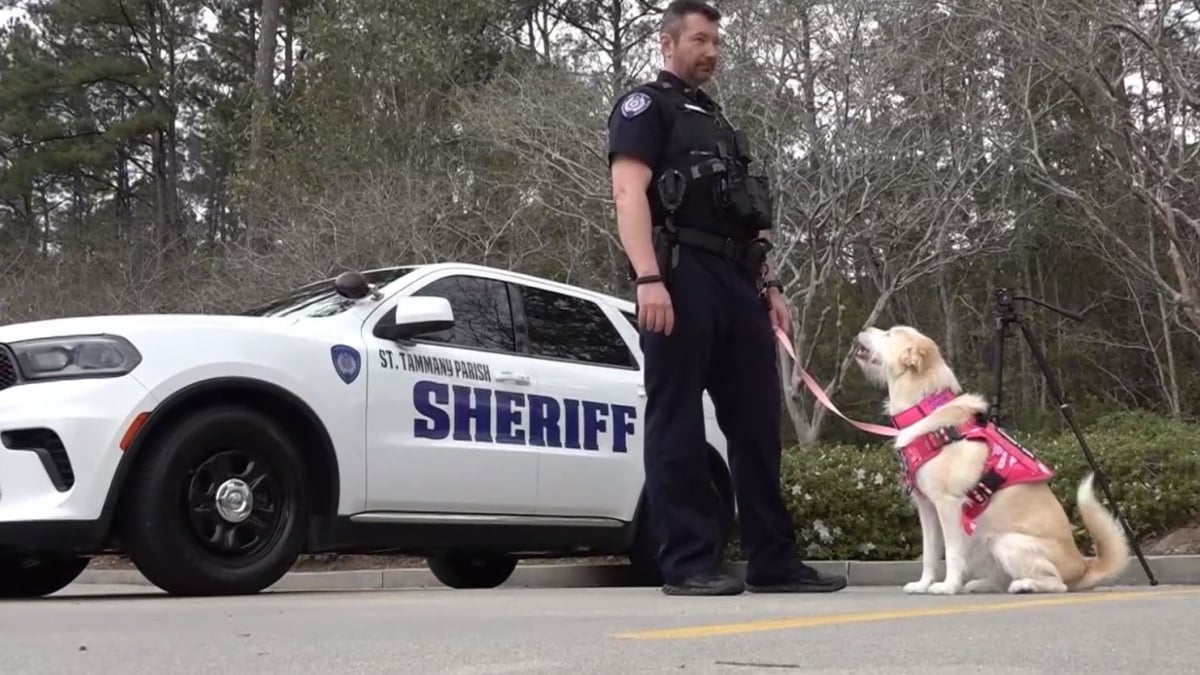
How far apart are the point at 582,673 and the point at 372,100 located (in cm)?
2135

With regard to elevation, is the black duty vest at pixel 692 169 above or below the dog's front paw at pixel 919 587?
above

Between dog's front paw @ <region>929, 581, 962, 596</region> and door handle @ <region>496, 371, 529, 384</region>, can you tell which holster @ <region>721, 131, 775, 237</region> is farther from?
Result: door handle @ <region>496, 371, 529, 384</region>

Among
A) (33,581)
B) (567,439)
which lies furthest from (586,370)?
(33,581)

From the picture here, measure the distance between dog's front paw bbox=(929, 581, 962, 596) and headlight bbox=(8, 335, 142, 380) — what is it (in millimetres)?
3278

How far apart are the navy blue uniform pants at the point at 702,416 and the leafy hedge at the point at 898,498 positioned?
10.2 ft

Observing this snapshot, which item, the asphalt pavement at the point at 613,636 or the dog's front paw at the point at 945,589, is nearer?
the asphalt pavement at the point at 613,636

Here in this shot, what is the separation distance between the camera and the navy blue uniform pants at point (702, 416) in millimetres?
5266

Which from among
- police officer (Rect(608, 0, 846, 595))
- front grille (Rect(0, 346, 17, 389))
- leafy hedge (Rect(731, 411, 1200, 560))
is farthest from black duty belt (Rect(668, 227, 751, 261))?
leafy hedge (Rect(731, 411, 1200, 560))

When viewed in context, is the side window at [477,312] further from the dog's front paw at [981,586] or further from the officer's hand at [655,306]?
the dog's front paw at [981,586]

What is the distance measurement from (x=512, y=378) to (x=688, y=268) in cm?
170

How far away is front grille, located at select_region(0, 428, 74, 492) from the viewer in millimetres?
5270

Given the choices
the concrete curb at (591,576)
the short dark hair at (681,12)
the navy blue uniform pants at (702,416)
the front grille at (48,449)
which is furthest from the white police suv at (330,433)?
the short dark hair at (681,12)

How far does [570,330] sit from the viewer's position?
731 centimetres

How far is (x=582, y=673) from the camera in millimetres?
2996
